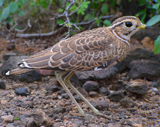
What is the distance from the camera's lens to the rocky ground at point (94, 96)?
3.80 m

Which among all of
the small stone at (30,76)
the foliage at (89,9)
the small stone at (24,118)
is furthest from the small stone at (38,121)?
the foliage at (89,9)

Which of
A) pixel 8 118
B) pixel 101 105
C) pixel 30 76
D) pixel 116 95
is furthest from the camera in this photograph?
pixel 30 76

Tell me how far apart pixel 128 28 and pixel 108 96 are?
4.24 feet

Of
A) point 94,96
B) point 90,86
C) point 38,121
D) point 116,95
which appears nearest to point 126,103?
point 116,95

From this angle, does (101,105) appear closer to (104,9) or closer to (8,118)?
(8,118)

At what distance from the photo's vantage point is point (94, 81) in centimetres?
502

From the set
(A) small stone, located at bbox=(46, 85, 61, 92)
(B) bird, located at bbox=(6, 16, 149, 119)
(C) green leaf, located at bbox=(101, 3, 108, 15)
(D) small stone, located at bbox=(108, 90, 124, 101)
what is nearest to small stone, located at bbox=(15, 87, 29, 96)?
(A) small stone, located at bbox=(46, 85, 61, 92)

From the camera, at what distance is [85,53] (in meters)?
3.97

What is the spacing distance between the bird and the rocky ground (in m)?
0.31

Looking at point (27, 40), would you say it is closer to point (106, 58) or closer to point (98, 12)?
point (98, 12)

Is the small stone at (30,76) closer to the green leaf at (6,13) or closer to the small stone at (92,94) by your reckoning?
the small stone at (92,94)

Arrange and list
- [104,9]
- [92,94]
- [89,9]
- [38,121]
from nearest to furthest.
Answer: [38,121] < [92,94] < [104,9] < [89,9]

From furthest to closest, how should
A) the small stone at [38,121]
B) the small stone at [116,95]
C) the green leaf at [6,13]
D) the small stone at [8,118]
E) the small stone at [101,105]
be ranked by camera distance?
the green leaf at [6,13] < the small stone at [116,95] < the small stone at [101,105] < the small stone at [8,118] < the small stone at [38,121]

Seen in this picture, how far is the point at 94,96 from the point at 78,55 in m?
1.18
